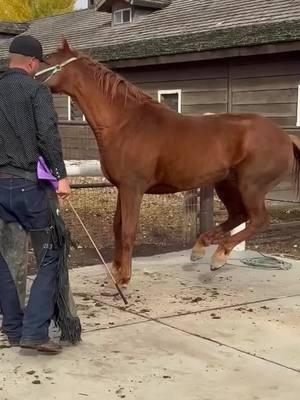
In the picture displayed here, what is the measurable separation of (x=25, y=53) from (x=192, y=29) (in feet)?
45.4

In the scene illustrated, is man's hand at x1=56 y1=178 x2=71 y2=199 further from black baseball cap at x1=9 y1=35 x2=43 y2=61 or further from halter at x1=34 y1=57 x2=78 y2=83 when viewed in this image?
halter at x1=34 y1=57 x2=78 y2=83

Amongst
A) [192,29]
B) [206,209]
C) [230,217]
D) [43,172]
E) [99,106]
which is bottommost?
[206,209]

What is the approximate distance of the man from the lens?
13.3 feet

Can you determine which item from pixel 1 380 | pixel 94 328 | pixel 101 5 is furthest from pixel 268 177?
pixel 101 5

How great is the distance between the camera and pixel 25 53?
163 inches

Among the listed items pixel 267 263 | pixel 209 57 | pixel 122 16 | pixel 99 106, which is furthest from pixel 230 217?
pixel 122 16

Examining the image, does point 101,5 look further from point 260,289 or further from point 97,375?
point 97,375

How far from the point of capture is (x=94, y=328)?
4.82m

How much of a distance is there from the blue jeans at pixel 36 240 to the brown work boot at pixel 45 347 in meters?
0.02

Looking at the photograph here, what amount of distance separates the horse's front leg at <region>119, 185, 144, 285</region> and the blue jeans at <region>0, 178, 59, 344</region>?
153 centimetres

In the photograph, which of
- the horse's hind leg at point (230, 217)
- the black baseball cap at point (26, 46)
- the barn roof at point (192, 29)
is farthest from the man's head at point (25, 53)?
the barn roof at point (192, 29)

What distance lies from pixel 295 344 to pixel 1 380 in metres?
1.97

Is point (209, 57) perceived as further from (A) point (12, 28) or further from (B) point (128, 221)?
(A) point (12, 28)

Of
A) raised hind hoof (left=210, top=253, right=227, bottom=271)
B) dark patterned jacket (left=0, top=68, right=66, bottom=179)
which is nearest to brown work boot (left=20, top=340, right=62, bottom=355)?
dark patterned jacket (left=0, top=68, right=66, bottom=179)
